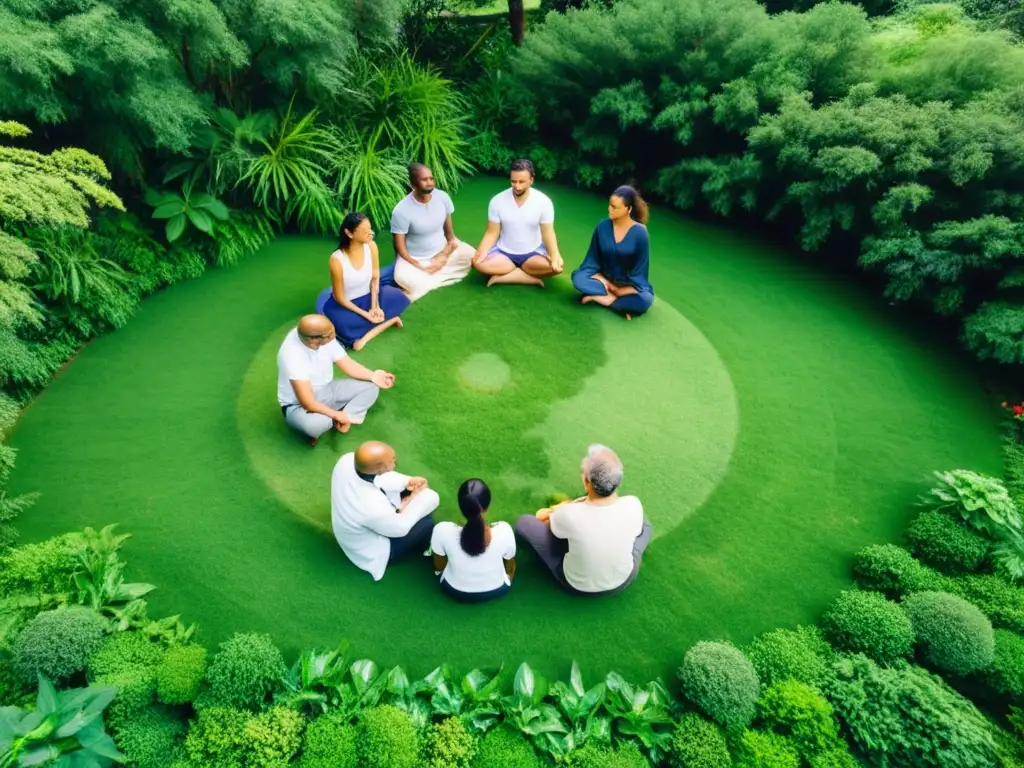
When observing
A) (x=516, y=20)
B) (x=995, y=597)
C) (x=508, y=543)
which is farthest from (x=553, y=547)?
(x=516, y=20)

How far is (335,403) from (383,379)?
1.42 ft

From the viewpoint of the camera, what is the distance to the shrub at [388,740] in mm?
3324

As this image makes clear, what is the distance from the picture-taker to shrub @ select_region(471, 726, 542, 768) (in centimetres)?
338

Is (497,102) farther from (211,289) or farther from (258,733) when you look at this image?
(258,733)

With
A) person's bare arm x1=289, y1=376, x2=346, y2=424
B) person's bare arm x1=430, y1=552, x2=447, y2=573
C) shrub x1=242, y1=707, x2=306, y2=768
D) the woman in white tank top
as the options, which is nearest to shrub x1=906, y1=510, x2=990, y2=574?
person's bare arm x1=430, y1=552, x2=447, y2=573

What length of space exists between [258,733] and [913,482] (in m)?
4.74

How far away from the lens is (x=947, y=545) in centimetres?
439

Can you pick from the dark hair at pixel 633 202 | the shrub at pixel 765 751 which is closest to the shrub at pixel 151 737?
the shrub at pixel 765 751

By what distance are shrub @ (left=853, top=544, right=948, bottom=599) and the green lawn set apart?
0.15m

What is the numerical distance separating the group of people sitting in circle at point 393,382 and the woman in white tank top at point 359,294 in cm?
1

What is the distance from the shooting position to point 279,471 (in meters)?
4.93

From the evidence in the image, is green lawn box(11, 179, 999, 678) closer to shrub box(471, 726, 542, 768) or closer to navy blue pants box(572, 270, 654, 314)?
navy blue pants box(572, 270, 654, 314)

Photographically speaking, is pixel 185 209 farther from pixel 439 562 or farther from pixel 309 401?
pixel 439 562

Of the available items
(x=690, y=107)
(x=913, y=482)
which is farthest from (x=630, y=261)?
(x=913, y=482)
